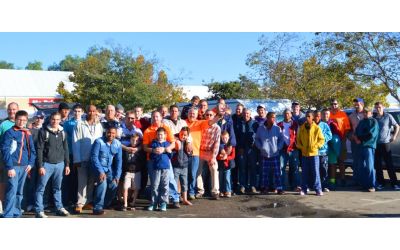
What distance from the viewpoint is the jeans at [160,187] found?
24.7 feet

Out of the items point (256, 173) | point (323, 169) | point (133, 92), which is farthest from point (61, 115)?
point (133, 92)

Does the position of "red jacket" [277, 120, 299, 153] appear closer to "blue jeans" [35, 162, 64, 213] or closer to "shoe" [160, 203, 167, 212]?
"shoe" [160, 203, 167, 212]

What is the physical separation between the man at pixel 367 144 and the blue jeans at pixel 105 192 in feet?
17.4

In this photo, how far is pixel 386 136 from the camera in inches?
365

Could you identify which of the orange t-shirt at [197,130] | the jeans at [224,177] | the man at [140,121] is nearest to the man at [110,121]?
the man at [140,121]

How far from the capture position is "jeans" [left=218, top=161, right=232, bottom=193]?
28.2 ft

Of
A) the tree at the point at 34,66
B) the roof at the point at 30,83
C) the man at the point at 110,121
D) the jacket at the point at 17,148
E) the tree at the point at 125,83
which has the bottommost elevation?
the jacket at the point at 17,148

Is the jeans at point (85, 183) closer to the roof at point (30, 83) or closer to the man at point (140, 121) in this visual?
the man at point (140, 121)

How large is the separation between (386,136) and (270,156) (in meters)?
2.66

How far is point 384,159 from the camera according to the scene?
30.8ft

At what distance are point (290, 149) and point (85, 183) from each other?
4323mm

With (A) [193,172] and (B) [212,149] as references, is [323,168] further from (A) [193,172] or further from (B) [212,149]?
(A) [193,172]

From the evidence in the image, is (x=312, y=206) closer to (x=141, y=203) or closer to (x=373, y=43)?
(x=141, y=203)

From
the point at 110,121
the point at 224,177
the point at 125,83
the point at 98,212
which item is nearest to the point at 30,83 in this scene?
the point at 125,83
